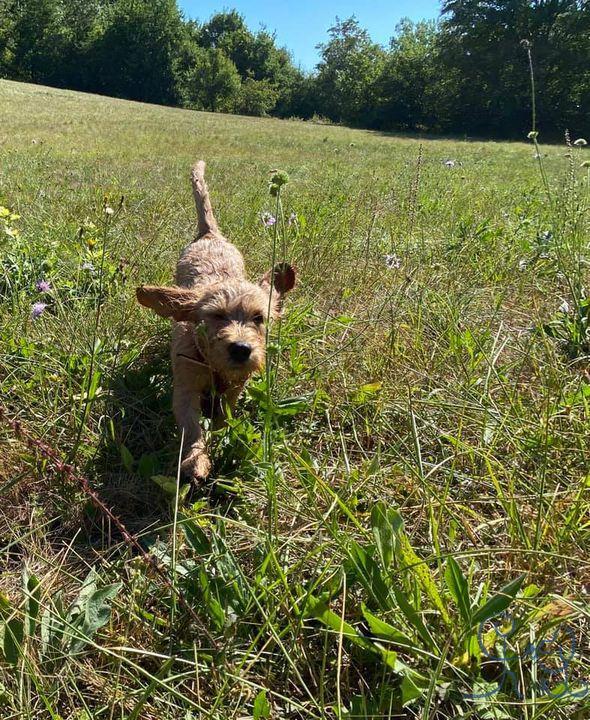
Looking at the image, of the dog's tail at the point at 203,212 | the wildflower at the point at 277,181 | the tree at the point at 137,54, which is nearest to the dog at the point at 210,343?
the wildflower at the point at 277,181

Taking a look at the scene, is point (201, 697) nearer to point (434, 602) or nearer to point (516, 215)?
point (434, 602)

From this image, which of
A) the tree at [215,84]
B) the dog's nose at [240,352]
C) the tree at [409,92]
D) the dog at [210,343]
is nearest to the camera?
the dog at [210,343]

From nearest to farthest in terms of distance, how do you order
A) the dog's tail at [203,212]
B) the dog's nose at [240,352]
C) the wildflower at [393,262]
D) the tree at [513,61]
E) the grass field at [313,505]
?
1. the grass field at [313,505]
2. the dog's nose at [240,352]
3. the wildflower at [393,262]
4. the dog's tail at [203,212]
5. the tree at [513,61]

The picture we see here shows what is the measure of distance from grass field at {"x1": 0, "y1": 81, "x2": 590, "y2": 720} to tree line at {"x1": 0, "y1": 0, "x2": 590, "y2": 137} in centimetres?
3805

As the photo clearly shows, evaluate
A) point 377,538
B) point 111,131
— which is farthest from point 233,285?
point 111,131

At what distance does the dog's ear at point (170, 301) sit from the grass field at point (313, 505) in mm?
273

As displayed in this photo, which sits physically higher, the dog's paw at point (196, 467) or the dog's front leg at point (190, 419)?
the dog's front leg at point (190, 419)

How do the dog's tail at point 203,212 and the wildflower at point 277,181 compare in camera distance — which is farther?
the dog's tail at point 203,212

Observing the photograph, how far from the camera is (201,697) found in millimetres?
1275

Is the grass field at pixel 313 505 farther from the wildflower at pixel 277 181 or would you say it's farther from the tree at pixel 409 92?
the tree at pixel 409 92

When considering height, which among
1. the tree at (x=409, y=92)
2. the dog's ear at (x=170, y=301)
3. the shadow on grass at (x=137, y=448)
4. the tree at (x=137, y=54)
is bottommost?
the shadow on grass at (x=137, y=448)

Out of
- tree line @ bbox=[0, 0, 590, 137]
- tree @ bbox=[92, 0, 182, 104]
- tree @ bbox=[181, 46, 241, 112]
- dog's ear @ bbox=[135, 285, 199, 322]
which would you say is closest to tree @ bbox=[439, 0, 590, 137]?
tree line @ bbox=[0, 0, 590, 137]

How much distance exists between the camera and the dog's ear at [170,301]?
2.51 meters

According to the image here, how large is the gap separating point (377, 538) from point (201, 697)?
60cm
